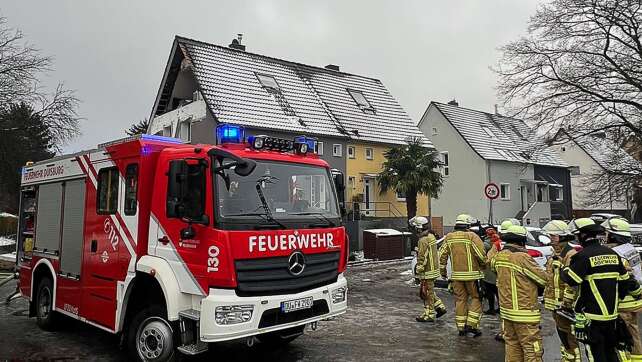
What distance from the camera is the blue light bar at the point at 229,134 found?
237 inches

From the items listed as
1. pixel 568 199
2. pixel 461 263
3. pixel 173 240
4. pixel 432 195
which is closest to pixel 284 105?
pixel 432 195

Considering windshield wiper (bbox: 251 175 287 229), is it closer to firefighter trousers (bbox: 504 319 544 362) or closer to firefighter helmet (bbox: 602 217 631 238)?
firefighter trousers (bbox: 504 319 544 362)

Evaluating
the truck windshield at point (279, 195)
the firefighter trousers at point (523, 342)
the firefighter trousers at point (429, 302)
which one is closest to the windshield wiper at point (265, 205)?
the truck windshield at point (279, 195)

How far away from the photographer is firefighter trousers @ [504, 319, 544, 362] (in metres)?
5.19

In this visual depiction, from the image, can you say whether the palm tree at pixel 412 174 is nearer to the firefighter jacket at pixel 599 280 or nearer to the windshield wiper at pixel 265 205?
the windshield wiper at pixel 265 205

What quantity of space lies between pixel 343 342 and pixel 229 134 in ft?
11.5

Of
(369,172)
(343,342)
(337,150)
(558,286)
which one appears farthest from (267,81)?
(558,286)

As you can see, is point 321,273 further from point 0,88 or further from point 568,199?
point 568,199

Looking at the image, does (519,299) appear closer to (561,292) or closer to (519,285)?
(519,285)

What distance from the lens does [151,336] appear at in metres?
5.71

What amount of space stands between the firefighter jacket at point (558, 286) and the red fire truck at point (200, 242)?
2.56 metres

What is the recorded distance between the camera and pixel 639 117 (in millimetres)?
21078

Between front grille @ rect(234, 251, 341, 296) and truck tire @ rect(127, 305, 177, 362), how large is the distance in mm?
1074

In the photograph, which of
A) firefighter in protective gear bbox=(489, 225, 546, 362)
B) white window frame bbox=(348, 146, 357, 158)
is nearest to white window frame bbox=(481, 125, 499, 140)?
white window frame bbox=(348, 146, 357, 158)
